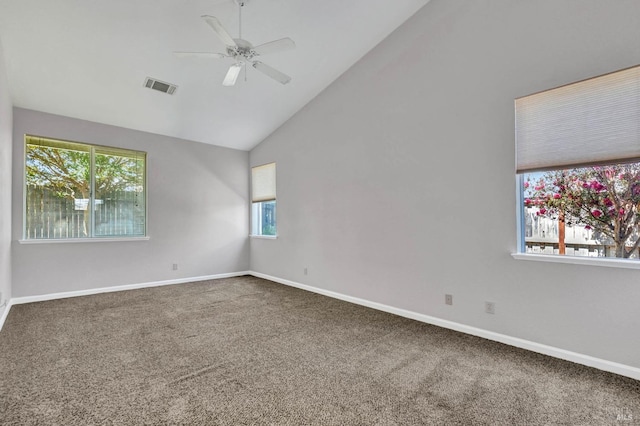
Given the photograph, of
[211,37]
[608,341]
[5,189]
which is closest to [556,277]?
[608,341]

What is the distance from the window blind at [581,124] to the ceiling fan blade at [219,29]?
2.59 m

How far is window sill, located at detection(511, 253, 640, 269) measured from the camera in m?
2.25

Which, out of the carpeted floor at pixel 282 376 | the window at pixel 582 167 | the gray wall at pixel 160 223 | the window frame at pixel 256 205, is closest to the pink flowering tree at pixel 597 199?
the window at pixel 582 167

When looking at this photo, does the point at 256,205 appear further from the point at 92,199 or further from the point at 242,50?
the point at 242,50

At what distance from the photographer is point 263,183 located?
608cm

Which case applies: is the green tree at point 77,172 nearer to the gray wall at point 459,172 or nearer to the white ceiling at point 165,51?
the white ceiling at point 165,51

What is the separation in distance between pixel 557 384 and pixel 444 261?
4.46ft

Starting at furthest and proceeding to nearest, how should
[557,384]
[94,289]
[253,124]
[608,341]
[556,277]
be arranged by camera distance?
1. [253,124]
2. [94,289]
3. [556,277]
4. [608,341]
5. [557,384]

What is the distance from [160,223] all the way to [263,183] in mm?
1929

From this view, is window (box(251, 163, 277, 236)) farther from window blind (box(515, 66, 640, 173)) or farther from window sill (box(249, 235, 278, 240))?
window blind (box(515, 66, 640, 173))

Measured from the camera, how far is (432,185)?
3398 millimetres

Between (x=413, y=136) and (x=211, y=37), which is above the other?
(x=211, y=37)

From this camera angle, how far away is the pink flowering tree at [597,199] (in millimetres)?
2373

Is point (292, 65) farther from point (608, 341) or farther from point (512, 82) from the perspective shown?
point (608, 341)
